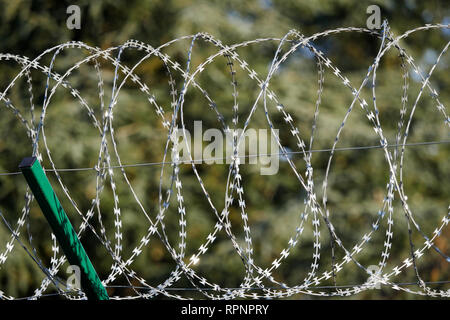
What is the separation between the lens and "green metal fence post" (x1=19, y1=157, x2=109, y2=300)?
246 cm

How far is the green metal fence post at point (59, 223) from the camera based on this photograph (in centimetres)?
246

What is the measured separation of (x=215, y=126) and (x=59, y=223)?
18.7 ft

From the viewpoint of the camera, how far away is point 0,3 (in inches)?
337

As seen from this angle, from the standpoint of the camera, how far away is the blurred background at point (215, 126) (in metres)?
7.93

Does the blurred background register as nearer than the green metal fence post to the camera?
No

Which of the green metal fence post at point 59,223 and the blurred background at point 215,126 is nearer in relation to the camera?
the green metal fence post at point 59,223

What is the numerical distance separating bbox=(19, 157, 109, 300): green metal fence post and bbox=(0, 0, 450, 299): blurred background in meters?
5.09

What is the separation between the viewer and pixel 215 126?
8180mm

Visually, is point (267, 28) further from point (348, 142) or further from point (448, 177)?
point (448, 177)

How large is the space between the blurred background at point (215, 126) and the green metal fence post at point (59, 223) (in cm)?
509

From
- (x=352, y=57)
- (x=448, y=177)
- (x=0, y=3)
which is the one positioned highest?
(x=0, y=3)
